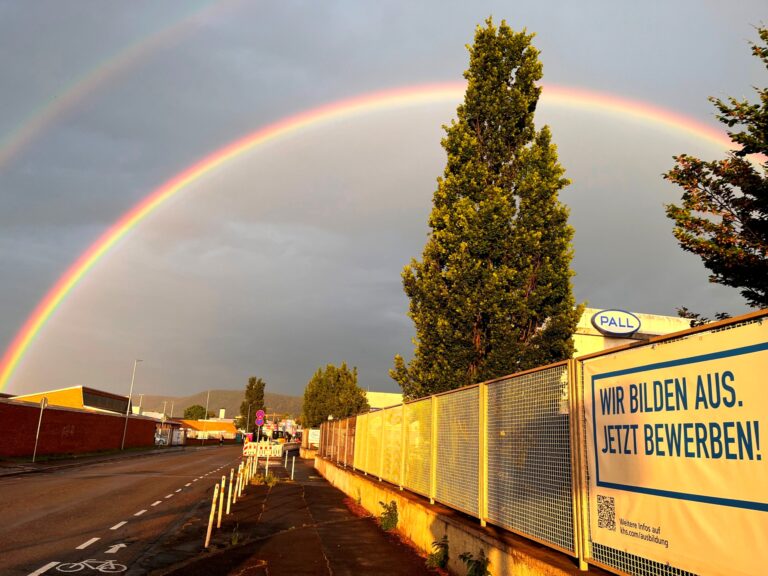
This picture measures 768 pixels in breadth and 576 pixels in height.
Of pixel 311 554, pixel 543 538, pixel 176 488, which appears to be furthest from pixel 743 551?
pixel 176 488

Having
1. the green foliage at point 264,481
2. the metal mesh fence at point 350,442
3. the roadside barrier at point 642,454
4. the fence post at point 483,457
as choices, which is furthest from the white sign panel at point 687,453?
the green foliage at point 264,481

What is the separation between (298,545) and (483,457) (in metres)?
4.62

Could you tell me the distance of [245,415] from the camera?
120m

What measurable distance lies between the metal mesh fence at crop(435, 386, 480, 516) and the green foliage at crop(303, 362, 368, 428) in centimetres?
5128

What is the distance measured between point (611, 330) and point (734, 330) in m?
42.7

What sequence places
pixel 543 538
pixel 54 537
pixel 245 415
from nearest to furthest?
1. pixel 543 538
2. pixel 54 537
3. pixel 245 415

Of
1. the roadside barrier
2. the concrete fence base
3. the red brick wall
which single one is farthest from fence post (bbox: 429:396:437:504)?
the red brick wall

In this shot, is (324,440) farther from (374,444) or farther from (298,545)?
(298,545)

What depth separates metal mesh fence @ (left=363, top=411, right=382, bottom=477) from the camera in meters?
16.3

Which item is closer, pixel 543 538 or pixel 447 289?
pixel 543 538

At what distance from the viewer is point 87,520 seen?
42.7ft

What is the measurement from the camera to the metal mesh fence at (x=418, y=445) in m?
11.1

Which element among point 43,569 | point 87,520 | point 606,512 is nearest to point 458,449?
point 606,512

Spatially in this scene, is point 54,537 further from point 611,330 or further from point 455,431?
point 611,330
